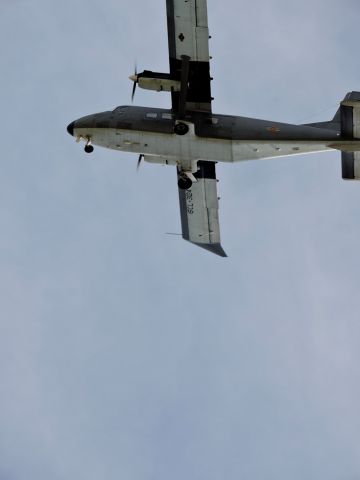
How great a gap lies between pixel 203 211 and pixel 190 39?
946cm

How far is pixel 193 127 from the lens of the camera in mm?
37062

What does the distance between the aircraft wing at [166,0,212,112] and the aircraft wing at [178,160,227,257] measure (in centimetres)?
545

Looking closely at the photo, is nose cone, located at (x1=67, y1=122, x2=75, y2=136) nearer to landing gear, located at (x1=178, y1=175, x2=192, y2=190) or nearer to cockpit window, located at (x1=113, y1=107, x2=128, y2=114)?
cockpit window, located at (x1=113, y1=107, x2=128, y2=114)

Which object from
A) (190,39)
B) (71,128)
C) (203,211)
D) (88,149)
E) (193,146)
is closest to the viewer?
(190,39)

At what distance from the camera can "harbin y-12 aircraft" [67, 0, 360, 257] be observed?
36125 mm

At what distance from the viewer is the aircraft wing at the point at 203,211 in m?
41.6

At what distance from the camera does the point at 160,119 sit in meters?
37.5

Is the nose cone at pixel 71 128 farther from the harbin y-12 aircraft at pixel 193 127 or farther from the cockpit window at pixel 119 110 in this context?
the cockpit window at pixel 119 110

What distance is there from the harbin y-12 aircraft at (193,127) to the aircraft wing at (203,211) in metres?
2.37

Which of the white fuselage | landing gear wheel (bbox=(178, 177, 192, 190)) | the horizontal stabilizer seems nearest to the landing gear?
landing gear wheel (bbox=(178, 177, 192, 190))

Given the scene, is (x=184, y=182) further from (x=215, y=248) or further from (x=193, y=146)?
(x=215, y=248)

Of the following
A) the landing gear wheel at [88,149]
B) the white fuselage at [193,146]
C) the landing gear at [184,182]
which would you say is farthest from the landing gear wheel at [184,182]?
the landing gear wheel at [88,149]

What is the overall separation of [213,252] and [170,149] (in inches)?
297

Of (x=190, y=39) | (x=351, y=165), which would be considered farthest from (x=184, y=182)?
(x=351, y=165)
